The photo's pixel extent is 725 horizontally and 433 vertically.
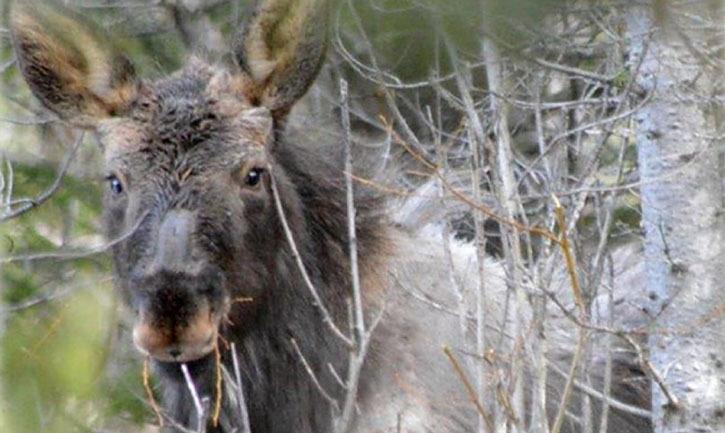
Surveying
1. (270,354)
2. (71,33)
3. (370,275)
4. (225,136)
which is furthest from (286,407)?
(71,33)

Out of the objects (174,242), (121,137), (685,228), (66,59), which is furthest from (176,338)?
(685,228)

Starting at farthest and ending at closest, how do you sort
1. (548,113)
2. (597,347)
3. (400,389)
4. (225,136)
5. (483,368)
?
(548,113), (597,347), (400,389), (225,136), (483,368)

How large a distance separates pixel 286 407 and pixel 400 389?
0.42 metres

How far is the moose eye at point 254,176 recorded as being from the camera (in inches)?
234

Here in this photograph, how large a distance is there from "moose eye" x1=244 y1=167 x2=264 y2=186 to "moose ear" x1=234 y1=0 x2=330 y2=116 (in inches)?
12.4

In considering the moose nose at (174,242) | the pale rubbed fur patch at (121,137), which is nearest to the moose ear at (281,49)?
the pale rubbed fur patch at (121,137)

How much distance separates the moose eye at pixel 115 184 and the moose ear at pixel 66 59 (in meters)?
0.33

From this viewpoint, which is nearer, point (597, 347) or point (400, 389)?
point (400, 389)

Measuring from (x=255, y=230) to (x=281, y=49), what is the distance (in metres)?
0.69

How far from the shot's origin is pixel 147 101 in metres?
6.11

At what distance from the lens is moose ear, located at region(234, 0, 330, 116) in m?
6.12

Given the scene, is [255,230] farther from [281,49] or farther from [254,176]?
[281,49]

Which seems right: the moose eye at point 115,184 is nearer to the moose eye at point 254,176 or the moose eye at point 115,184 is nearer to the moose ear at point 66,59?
the moose ear at point 66,59

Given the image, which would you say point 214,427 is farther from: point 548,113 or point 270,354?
point 548,113
